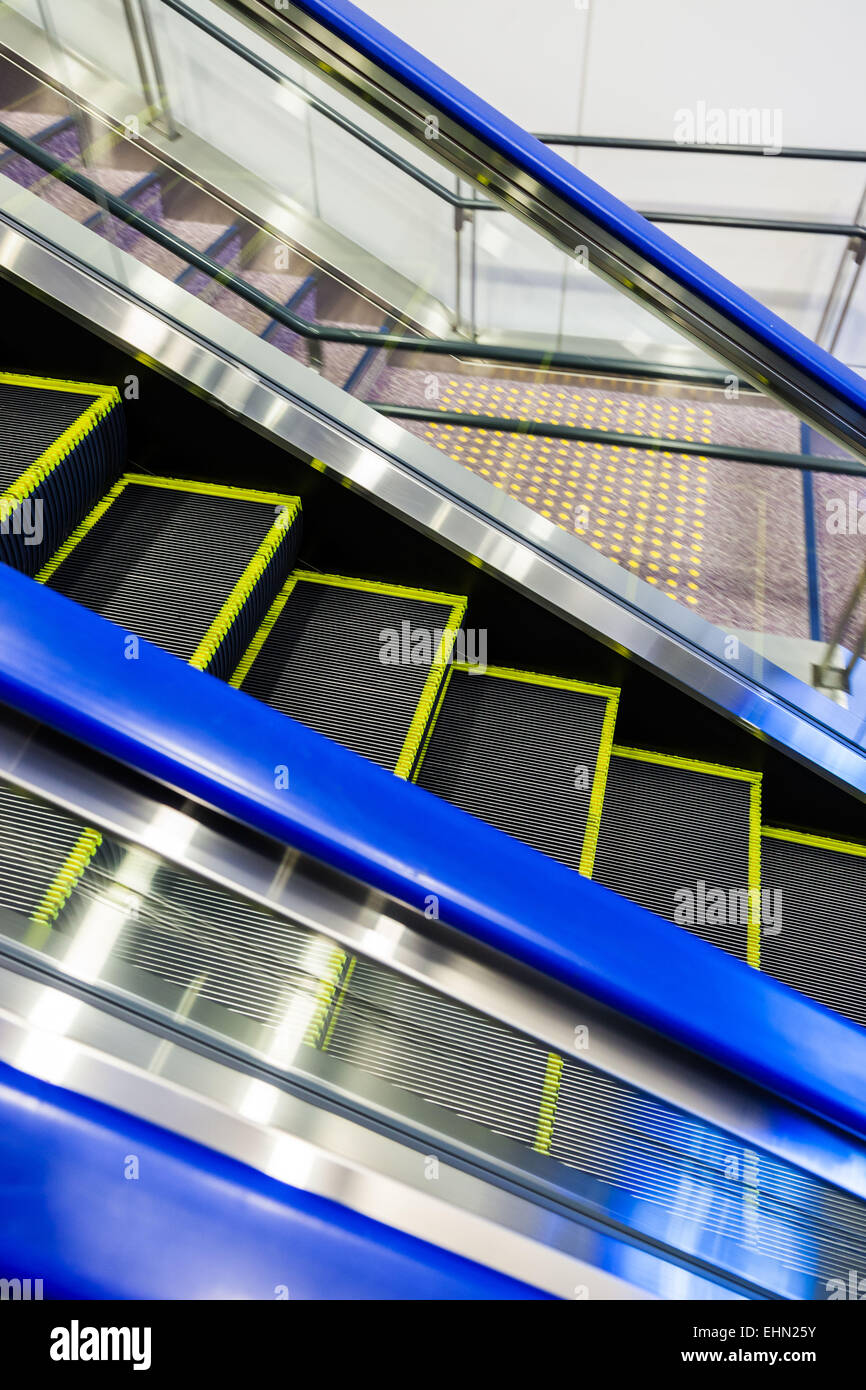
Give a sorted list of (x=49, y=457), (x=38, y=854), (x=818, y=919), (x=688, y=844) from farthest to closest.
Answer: (x=818, y=919)
(x=688, y=844)
(x=49, y=457)
(x=38, y=854)

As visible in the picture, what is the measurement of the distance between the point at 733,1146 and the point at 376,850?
1.74ft

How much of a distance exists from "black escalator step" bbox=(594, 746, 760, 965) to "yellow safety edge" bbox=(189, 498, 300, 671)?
3.59ft

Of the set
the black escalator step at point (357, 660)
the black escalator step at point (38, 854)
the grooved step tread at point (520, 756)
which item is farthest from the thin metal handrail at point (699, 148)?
the black escalator step at point (38, 854)

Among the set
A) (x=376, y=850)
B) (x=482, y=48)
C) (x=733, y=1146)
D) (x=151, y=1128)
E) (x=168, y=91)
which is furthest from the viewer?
(x=482, y=48)

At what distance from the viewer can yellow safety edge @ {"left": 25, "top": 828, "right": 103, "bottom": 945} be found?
1.05 meters

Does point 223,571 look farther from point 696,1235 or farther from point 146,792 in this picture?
point 696,1235

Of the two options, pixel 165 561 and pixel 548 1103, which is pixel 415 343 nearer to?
pixel 165 561

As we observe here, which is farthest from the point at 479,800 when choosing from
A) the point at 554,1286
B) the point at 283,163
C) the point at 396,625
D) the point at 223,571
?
the point at 283,163

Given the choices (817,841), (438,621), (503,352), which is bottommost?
(817,841)

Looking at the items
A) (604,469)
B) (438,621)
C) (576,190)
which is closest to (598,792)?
(438,621)

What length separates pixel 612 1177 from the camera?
131cm

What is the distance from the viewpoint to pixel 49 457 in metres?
2.20

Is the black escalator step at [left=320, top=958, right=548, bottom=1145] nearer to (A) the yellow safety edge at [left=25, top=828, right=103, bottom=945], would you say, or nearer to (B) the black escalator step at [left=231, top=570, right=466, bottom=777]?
(A) the yellow safety edge at [left=25, top=828, right=103, bottom=945]

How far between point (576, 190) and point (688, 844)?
1.69m
